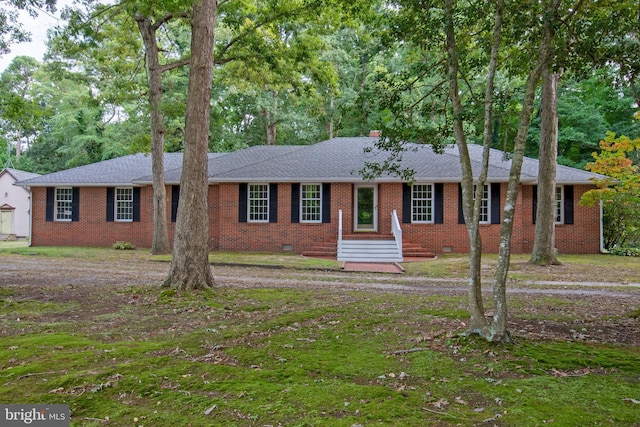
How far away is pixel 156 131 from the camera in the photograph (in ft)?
54.2

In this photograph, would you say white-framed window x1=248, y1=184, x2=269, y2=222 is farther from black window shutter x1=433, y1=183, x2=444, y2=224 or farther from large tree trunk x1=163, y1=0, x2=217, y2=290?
large tree trunk x1=163, y1=0, x2=217, y2=290

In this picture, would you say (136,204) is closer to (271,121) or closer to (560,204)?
(271,121)

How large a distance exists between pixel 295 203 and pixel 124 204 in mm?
8801

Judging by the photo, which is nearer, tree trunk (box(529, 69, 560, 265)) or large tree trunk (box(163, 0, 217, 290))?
large tree trunk (box(163, 0, 217, 290))

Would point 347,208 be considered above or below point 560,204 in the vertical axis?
below

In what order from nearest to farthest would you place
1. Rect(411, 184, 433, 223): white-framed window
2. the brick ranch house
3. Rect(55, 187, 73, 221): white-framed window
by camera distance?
the brick ranch house
Rect(411, 184, 433, 223): white-framed window
Rect(55, 187, 73, 221): white-framed window

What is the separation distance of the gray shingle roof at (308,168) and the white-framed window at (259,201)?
1.88 feet

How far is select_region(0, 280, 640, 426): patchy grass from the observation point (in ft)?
10.2

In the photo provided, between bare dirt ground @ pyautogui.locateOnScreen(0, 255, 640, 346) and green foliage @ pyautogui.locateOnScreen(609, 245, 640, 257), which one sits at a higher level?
green foliage @ pyautogui.locateOnScreen(609, 245, 640, 257)

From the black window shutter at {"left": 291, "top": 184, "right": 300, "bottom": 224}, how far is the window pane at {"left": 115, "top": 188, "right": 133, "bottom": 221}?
27.1 feet

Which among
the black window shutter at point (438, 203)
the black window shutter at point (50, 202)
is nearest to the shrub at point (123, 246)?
the black window shutter at point (50, 202)

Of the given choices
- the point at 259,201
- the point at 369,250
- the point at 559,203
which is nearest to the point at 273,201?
the point at 259,201

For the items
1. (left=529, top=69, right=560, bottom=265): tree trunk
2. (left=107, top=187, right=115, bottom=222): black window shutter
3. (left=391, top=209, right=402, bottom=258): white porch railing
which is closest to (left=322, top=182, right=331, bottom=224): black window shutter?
(left=391, top=209, right=402, bottom=258): white porch railing

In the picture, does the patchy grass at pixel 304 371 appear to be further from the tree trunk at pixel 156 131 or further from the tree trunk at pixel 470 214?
the tree trunk at pixel 156 131
